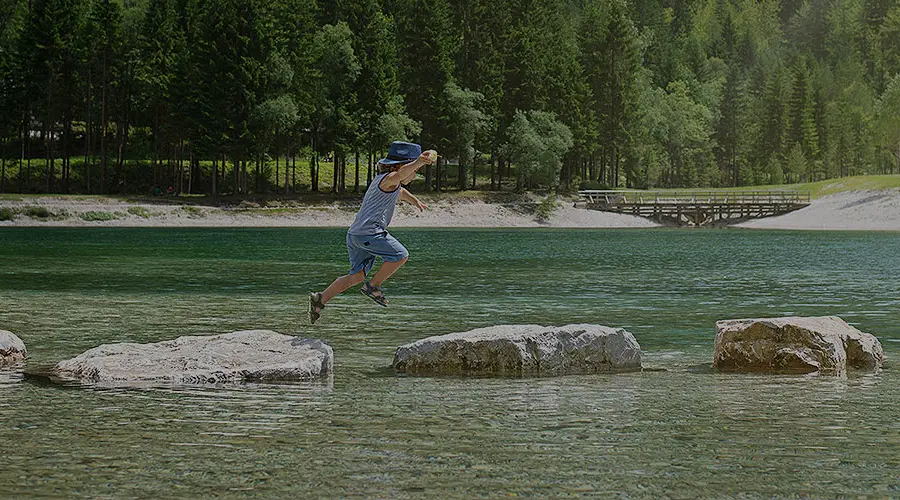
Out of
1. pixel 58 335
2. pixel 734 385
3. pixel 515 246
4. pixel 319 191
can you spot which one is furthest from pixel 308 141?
pixel 734 385

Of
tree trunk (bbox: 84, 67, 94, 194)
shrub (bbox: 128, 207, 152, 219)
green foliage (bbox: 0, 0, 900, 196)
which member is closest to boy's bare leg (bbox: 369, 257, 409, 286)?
shrub (bbox: 128, 207, 152, 219)

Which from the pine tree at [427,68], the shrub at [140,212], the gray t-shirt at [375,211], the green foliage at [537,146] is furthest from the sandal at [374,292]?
the green foliage at [537,146]

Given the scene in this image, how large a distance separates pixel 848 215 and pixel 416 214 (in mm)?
35647

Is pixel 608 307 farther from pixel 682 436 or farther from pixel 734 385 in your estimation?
pixel 682 436

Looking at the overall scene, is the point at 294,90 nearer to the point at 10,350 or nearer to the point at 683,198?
the point at 683,198

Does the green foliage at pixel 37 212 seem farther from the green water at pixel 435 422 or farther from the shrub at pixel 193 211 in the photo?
the green water at pixel 435 422

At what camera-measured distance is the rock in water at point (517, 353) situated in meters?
13.3

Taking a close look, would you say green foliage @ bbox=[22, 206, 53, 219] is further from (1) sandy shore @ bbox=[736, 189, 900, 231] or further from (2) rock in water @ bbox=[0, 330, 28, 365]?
(2) rock in water @ bbox=[0, 330, 28, 365]

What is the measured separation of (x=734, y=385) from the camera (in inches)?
496

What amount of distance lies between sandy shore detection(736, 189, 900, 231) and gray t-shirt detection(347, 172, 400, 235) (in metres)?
83.2

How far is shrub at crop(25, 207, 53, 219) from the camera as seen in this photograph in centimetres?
7881

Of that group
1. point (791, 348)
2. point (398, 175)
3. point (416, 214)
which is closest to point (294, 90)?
point (416, 214)

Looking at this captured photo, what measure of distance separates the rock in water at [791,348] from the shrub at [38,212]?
71315mm

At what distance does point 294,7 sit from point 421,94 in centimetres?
1325
